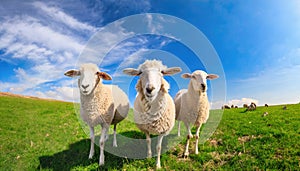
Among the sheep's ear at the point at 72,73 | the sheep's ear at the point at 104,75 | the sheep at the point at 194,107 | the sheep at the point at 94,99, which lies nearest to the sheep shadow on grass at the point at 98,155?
the sheep at the point at 94,99

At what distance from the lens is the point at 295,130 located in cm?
849

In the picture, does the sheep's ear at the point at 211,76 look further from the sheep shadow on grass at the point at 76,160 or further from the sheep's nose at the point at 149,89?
the sheep shadow on grass at the point at 76,160

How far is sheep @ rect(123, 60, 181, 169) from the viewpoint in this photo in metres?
5.73

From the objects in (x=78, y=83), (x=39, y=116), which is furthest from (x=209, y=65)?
(x=39, y=116)

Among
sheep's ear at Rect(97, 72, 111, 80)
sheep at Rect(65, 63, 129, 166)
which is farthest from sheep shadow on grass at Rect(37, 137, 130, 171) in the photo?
sheep's ear at Rect(97, 72, 111, 80)

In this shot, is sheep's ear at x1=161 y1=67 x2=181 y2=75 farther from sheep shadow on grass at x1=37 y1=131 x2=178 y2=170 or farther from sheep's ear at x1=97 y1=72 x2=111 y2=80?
sheep shadow on grass at x1=37 y1=131 x2=178 y2=170

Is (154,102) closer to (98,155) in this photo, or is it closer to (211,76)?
(211,76)

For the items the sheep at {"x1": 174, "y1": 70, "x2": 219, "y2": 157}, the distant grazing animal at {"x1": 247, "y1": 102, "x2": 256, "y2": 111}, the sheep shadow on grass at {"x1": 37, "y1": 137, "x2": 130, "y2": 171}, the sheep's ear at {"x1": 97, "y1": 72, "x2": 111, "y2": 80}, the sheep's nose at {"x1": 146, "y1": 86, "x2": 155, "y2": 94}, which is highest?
the sheep's ear at {"x1": 97, "y1": 72, "x2": 111, "y2": 80}

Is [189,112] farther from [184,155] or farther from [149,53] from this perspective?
[149,53]

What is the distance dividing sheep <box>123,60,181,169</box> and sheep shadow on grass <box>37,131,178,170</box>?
29.1 inches

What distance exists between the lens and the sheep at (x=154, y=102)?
5.73m

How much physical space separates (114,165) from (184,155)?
2.08 meters

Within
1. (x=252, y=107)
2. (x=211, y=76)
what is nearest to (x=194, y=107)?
(x=211, y=76)

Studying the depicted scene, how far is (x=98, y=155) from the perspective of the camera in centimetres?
688
